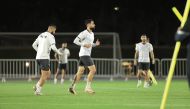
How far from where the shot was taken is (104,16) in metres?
62.7

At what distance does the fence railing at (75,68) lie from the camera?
40938 mm

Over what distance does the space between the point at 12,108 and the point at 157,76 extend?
1090 inches

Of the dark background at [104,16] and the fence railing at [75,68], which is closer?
the fence railing at [75,68]

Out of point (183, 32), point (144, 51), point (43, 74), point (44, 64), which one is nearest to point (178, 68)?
point (144, 51)

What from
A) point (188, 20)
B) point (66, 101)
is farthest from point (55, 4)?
point (188, 20)

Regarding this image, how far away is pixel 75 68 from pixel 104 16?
20.8 metres

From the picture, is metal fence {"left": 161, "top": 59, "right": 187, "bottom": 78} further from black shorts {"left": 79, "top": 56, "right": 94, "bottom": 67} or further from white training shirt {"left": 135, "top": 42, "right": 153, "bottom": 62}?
black shorts {"left": 79, "top": 56, "right": 94, "bottom": 67}

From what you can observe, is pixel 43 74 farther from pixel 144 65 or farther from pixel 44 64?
pixel 144 65

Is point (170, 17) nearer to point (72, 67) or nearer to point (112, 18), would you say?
point (112, 18)

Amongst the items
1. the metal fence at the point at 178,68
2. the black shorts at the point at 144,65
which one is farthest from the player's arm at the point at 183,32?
the metal fence at the point at 178,68

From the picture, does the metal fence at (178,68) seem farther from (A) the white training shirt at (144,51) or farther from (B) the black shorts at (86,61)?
(B) the black shorts at (86,61)

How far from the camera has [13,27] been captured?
63906 mm

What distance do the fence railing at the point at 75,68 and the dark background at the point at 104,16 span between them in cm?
1924

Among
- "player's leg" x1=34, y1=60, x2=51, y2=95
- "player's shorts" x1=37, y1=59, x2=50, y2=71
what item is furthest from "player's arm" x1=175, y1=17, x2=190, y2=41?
"player's shorts" x1=37, y1=59, x2=50, y2=71
